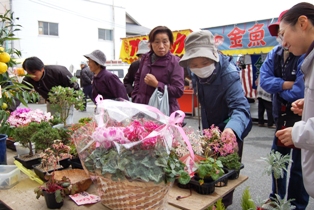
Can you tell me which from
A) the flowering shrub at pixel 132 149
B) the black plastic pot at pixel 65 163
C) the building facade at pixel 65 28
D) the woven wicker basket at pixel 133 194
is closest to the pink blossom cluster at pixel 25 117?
the black plastic pot at pixel 65 163

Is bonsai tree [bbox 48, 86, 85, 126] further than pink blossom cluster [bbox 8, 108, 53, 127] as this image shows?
Yes

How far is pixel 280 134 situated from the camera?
135 cm

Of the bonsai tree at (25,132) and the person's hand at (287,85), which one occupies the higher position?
the person's hand at (287,85)

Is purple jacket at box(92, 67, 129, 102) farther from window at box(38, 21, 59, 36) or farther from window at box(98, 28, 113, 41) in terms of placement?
window at box(98, 28, 113, 41)

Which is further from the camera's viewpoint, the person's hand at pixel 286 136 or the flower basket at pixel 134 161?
the person's hand at pixel 286 136

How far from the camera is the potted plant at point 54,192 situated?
4.04 feet

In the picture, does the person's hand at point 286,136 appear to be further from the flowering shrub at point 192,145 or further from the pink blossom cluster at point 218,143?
the flowering shrub at point 192,145

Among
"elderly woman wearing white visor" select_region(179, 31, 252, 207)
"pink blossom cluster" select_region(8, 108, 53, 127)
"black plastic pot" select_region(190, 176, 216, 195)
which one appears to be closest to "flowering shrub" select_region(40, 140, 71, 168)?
"pink blossom cluster" select_region(8, 108, 53, 127)

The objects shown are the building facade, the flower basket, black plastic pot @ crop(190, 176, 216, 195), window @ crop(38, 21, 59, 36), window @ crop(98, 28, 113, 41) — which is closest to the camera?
the flower basket

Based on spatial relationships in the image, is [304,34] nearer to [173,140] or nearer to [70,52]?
[173,140]

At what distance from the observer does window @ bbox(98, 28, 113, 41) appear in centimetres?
1795

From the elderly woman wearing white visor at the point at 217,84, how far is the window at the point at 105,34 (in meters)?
16.9

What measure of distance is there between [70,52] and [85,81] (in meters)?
7.88

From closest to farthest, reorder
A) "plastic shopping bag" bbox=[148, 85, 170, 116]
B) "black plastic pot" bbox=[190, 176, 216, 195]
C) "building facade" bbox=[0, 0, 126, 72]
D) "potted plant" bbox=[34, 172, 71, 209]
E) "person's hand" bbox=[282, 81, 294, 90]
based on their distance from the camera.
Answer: "potted plant" bbox=[34, 172, 71, 209] < "black plastic pot" bbox=[190, 176, 216, 195] < "person's hand" bbox=[282, 81, 294, 90] < "plastic shopping bag" bbox=[148, 85, 170, 116] < "building facade" bbox=[0, 0, 126, 72]
